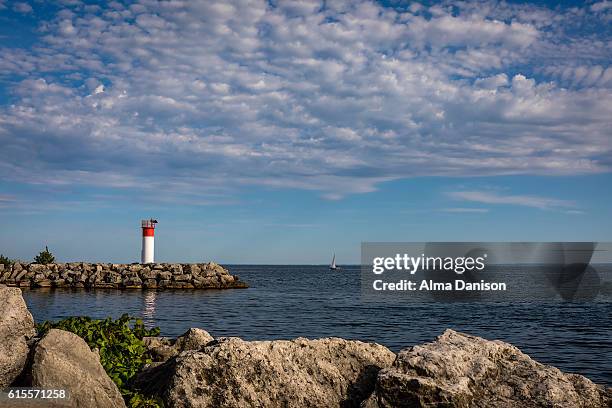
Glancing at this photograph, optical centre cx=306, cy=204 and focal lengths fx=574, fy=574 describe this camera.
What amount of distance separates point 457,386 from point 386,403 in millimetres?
926

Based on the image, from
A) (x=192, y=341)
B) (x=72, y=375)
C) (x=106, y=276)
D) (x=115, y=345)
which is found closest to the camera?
(x=72, y=375)

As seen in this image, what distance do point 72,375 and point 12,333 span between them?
1.87 meters

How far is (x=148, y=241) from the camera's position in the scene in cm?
6228

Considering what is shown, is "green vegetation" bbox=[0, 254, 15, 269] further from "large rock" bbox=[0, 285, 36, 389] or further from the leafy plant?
"large rock" bbox=[0, 285, 36, 389]

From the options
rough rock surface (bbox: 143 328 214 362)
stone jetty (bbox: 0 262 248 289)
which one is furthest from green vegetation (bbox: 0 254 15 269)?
rough rock surface (bbox: 143 328 214 362)

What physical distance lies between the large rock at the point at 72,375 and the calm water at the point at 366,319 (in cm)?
1580

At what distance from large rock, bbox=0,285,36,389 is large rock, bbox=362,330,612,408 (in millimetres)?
4766

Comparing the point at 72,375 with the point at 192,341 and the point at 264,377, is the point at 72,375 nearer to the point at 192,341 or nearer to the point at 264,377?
the point at 264,377

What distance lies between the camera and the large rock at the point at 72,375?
7.04 meters

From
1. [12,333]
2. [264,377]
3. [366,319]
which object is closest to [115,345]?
[12,333]

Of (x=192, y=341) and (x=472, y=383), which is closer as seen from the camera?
(x=472, y=383)

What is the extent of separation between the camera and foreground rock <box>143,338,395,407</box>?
764 centimetres

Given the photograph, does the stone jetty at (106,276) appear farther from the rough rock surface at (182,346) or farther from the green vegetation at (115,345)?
the green vegetation at (115,345)

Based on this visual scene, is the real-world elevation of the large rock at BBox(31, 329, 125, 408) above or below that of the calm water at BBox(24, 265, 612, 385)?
above
